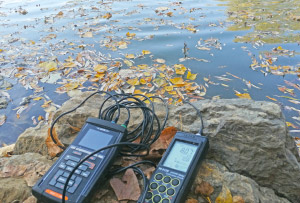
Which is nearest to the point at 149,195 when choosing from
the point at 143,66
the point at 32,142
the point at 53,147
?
the point at 53,147

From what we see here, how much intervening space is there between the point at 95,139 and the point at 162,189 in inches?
20.0

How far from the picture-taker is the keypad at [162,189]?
1.33m

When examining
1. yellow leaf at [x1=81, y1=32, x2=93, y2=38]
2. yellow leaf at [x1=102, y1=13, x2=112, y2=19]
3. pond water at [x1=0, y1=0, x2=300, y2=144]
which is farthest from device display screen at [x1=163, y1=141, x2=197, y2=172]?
yellow leaf at [x1=102, y1=13, x2=112, y2=19]

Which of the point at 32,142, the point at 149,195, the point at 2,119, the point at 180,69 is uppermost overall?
the point at 149,195

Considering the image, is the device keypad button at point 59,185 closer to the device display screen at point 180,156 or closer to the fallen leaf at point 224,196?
the device display screen at point 180,156

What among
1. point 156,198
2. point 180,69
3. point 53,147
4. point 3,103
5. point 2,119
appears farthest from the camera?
point 180,69

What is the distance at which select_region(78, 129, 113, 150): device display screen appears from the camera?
1576mm

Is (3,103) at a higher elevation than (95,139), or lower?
lower

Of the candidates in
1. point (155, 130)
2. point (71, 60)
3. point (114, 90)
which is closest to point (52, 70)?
point (71, 60)

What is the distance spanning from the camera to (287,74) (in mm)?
3734

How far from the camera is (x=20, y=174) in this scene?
1.63 m

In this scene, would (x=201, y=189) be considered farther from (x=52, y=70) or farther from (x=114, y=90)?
(x=52, y=70)

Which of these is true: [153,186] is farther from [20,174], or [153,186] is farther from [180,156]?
[20,174]

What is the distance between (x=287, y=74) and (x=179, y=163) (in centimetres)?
294
